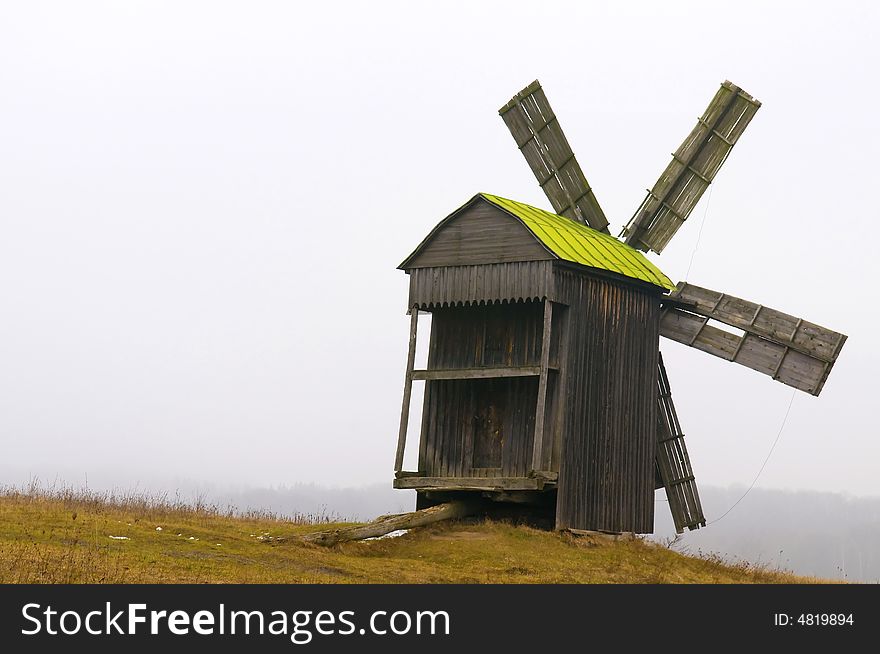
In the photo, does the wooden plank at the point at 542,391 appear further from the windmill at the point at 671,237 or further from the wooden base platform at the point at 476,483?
the windmill at the point at 671,237

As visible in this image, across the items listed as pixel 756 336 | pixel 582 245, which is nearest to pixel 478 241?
pixel 582 245

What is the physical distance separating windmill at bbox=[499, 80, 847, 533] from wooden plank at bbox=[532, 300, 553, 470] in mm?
4541

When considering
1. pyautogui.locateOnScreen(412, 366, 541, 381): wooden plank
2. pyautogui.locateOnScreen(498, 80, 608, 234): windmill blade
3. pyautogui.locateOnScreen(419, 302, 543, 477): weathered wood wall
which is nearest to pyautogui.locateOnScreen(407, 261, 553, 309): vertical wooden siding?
pyautogui.locateOnScreen(419, 302, 543, 477): weathered wood wall

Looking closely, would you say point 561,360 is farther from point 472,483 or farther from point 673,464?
point 673,464

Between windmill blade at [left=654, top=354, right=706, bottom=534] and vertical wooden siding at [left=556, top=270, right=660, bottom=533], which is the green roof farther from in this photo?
windmill blade at [left=654, top=354, right=706, bottom=534]

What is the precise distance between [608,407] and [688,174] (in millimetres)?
6559

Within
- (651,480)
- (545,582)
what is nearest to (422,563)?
(545,582)

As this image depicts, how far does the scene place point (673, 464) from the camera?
2606cm

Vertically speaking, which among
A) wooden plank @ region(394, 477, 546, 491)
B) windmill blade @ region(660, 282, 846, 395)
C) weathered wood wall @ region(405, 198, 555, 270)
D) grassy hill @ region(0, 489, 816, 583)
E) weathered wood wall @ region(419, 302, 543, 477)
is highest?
weathered wood wall @ region(405, 198, 555, 270)

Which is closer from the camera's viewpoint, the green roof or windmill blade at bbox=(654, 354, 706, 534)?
the green roof

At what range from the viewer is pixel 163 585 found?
47.0 feet

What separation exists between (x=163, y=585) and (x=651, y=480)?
13039mm

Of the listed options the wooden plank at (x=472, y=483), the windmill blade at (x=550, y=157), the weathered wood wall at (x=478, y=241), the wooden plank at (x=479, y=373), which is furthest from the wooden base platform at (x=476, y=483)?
the windmill blade at (x=550, y=157)

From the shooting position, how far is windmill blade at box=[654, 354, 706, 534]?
2600 cm
